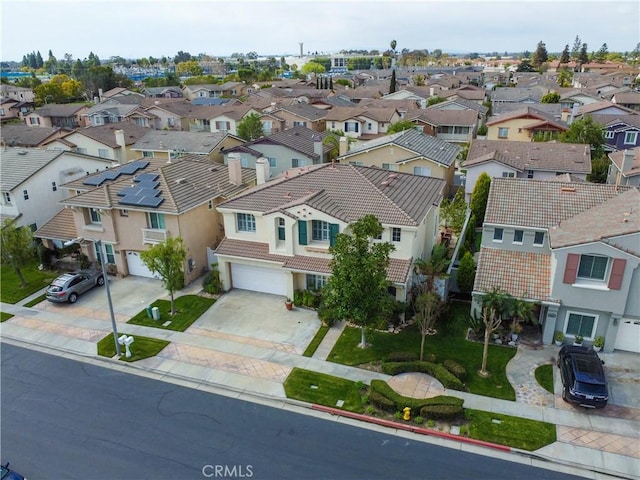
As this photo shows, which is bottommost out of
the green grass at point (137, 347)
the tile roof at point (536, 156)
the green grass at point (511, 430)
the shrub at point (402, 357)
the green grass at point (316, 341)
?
the green grass at point (137, 347)

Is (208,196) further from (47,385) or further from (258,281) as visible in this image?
(47,385)

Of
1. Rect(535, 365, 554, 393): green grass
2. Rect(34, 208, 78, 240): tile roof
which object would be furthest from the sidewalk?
Rect(34, 208, 78, 240): tile roof

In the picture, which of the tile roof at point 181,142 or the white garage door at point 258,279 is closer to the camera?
the white garage door at point 258,279

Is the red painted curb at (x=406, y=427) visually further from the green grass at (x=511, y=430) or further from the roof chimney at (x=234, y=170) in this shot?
the roof chimney at (x=234, y=170)

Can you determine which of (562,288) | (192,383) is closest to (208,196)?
(192,383)

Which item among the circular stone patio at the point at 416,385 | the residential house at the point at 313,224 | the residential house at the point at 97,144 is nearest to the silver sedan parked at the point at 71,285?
the residential house at the point at 313,224

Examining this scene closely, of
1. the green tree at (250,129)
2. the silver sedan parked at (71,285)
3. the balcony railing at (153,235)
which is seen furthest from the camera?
the green tree at (250,129)

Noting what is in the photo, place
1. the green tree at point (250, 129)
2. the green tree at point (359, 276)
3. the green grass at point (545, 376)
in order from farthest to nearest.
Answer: the green tree at point (250, 129), the green tree at point (359, 276), the green grass at point (545, 376)

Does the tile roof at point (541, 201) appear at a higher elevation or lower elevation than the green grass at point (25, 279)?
higher
